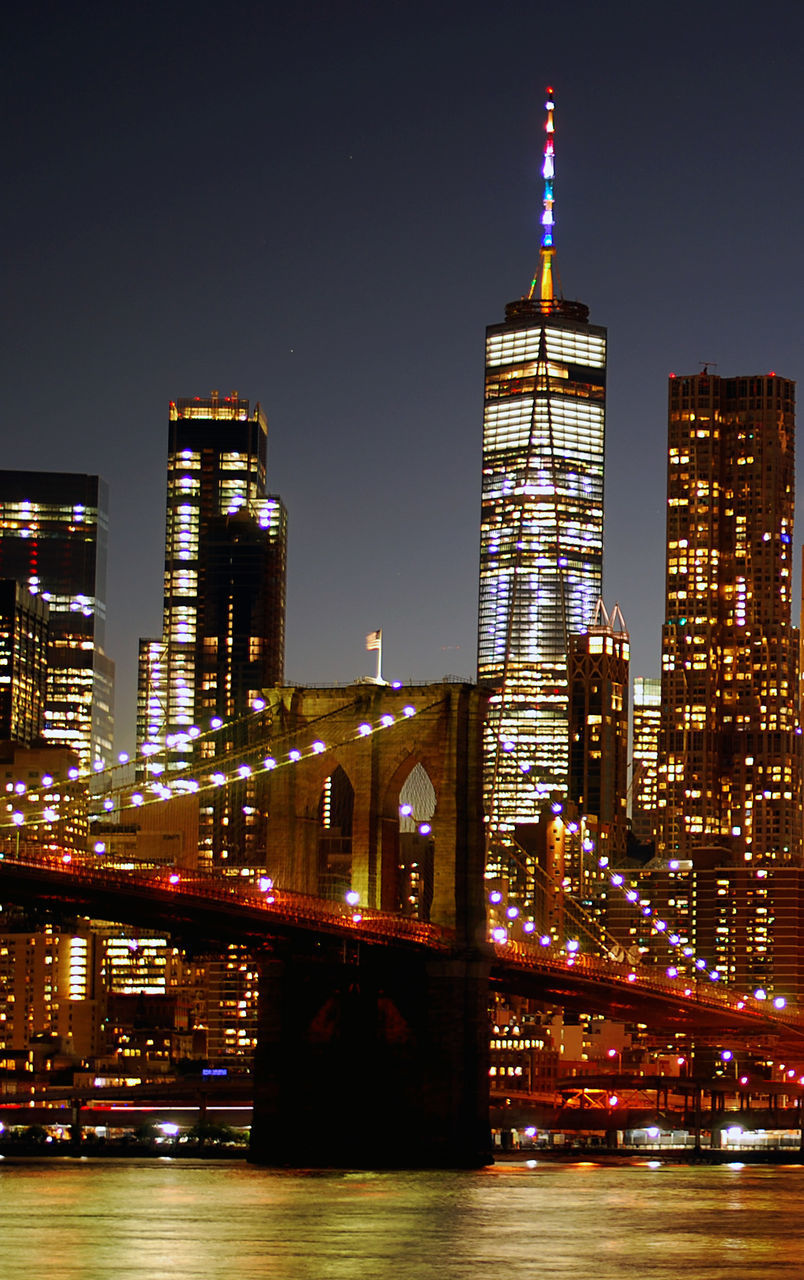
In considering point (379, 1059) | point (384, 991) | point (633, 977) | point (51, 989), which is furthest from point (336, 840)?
point (51, 989)

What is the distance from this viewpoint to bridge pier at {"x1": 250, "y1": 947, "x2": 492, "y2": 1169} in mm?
79500

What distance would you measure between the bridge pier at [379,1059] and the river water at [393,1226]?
2384 millimetres

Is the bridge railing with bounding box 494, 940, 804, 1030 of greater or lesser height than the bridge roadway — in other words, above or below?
below

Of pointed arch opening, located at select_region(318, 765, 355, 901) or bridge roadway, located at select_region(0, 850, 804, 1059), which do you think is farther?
pointed arch opening, located at select_region(318, 765, 355, 901)

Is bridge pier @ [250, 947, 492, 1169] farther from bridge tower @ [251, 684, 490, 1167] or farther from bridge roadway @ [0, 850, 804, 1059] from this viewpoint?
bridge roadway @ [0, 850, 804, 1059]

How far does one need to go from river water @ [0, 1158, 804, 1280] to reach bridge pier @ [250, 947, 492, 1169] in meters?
2.38

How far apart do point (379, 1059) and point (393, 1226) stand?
23.5 m

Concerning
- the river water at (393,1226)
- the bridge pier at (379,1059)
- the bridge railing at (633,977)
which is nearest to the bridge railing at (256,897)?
the bridge pier at (379,1059)

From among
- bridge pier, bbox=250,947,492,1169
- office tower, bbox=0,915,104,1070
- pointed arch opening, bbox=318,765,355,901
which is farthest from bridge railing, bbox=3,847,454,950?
office tower, bbox=0,915,104,1070

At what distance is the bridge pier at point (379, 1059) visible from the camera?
79.5 m

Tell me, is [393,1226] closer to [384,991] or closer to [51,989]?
[384,991]

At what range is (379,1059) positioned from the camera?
3164 inches

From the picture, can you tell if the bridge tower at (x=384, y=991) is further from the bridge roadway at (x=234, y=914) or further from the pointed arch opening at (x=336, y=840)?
the pointed arch opening at (x=336, y=840)

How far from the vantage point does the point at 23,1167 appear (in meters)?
85.0
